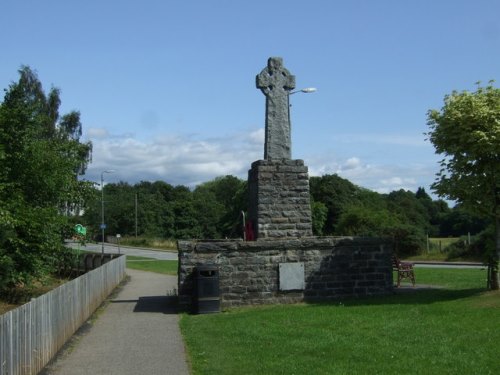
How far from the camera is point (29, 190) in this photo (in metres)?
20.2

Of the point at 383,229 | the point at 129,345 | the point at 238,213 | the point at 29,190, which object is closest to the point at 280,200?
the point at 129,345

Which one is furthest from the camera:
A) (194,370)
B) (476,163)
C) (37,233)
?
(37,233)

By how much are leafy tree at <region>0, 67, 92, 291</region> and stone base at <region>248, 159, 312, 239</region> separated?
585cm

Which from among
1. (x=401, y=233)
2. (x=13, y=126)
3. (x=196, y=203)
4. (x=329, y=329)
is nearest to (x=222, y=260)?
(x=329, y=329)

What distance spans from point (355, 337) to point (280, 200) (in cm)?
695

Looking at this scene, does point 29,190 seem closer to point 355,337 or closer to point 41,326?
point 41,326

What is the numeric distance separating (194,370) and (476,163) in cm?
925

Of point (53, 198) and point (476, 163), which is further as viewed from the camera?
point (53, 198)

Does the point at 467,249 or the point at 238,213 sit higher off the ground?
the point at 238,213

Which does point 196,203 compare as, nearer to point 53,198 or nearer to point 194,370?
point 53,198

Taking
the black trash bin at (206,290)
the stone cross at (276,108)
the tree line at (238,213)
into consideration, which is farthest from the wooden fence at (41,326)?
the tree line at (238,213)

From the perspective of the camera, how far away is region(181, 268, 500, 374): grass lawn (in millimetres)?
8484

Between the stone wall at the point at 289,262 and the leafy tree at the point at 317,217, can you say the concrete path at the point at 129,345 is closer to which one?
the stone wall at the point at 289,262

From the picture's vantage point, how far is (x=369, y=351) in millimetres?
9305
